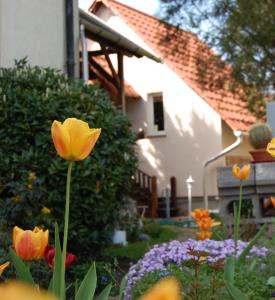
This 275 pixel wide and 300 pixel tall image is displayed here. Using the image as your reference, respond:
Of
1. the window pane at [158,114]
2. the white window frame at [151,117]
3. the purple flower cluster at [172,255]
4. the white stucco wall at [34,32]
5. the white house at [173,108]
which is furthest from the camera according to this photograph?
the window pane at [158,114]

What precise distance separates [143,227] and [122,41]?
3299mm

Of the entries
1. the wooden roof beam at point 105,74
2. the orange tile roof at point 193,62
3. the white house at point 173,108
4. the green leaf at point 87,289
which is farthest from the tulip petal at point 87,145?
the white house at point 173,108

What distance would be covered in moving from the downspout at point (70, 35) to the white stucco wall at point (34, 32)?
57 millimetres

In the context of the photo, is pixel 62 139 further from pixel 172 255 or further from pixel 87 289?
pixel 172 255

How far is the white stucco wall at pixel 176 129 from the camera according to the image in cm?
1764

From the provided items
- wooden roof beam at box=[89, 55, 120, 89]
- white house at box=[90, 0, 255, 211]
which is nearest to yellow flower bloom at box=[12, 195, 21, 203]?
wooden roof beam at box=[89, 55, 120, 89]

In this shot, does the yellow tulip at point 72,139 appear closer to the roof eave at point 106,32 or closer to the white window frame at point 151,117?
the roof eave at point 106,32

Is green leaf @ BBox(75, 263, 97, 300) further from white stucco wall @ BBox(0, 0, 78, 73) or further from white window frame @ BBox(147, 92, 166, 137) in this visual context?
white window frame @ BBox(147, 92, 166, 137)

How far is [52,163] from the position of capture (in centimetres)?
580

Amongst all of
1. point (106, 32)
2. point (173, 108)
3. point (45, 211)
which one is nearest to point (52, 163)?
point (45, 211)

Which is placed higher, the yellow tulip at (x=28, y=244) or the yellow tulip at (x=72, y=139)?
the yellow tulip at (x=72, y=139)

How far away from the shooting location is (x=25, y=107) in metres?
6.00

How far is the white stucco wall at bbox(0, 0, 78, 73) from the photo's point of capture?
771 cm

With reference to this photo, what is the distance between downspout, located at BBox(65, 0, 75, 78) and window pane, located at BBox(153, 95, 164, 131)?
9890mm
